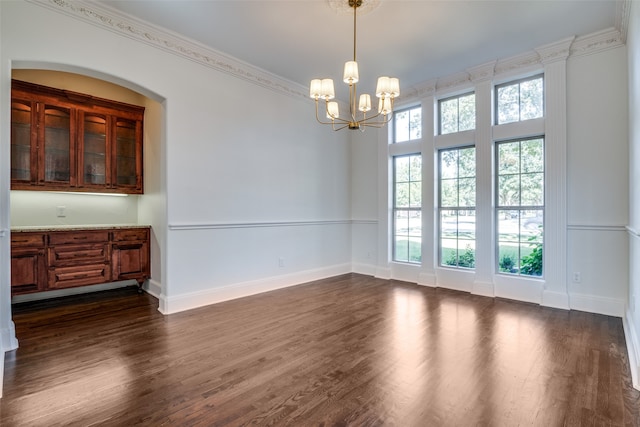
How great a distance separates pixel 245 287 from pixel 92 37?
333 centimetres

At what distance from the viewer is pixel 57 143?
405cm

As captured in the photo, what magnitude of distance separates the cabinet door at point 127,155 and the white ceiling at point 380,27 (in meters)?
1.69

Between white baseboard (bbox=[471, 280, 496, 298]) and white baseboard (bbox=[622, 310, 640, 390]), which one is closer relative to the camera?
white baseboard (bbox=[622, 310, 640, 390])

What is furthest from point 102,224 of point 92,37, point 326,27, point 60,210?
point 326,27

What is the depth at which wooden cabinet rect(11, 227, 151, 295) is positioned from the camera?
11.9ft

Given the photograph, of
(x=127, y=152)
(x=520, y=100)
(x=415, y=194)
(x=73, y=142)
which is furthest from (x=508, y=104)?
(x=73, y=142)

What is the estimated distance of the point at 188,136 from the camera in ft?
12.7

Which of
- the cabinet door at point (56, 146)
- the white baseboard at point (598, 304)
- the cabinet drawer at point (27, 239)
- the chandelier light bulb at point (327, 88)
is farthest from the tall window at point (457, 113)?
the cabinet drawer at point (27, 239)

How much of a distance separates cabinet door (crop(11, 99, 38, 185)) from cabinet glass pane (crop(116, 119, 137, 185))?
89 centimetres

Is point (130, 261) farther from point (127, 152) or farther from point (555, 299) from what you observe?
point (555, 299)

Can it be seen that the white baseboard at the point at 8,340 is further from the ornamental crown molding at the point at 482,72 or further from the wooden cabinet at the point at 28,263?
the ornamental crown molding at the point at 482,72

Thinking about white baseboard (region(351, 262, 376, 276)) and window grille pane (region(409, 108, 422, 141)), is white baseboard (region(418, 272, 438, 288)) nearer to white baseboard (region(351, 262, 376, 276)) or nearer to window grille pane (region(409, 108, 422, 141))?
white baseboard (region(351, 262, 376, 276))

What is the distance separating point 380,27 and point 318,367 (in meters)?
3.49

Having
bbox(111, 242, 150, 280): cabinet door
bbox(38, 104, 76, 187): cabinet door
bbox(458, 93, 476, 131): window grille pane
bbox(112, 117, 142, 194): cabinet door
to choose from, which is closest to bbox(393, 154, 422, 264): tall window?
bbox(458, 93, 476, 131): window grille pane
